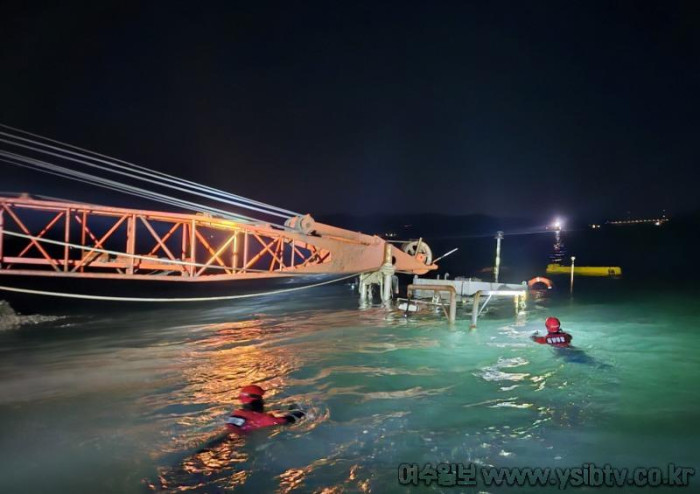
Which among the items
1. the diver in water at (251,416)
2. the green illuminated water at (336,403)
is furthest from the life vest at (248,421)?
the green illuminated water at (336,403)

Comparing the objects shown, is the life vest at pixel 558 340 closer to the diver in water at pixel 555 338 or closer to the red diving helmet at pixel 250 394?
the diver in water at pixel 555 338

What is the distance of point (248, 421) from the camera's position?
30.3 feet

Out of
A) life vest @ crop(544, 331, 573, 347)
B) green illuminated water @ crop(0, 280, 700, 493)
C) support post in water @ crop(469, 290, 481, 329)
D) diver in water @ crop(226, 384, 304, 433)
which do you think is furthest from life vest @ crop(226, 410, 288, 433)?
support post in water @ crop(469, 290, 481, 329)

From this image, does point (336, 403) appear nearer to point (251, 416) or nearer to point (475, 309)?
point (251, 416)

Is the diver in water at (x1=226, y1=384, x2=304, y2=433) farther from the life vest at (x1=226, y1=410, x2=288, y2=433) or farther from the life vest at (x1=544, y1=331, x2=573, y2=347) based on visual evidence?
the life vest at (x1=544, y1=331, x2=573, y2=347)

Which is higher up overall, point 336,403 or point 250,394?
point 250,394

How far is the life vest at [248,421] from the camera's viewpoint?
30.2 feet

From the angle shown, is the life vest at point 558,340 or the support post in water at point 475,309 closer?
the life vest at point 558,340

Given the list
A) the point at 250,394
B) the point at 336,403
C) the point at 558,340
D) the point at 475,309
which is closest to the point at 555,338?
the point at 558,340

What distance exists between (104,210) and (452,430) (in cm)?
1084

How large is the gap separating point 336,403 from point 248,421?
2672mm

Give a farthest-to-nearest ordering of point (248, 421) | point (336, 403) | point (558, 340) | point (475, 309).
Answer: point (475, 309)
point (558, 340)
point (336, 403)
point (248, 421)

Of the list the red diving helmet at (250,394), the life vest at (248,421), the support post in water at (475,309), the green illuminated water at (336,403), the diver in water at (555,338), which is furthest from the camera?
the support post in water at (475,309)

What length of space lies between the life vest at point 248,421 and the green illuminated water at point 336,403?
0.22 metres
